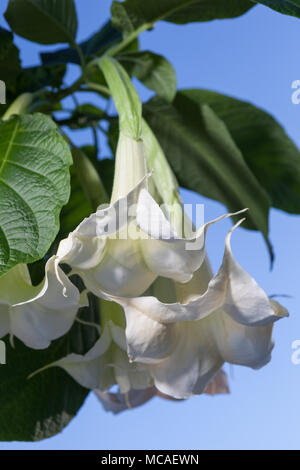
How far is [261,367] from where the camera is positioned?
53 centimetres

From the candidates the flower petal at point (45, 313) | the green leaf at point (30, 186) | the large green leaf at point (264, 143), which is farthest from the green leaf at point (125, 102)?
the large green leaf at point (264, 143)

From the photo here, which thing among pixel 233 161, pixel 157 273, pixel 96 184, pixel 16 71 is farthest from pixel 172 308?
pixel 16 71

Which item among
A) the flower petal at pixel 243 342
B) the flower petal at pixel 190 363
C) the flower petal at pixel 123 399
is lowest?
the flower petal at pixel 123 399

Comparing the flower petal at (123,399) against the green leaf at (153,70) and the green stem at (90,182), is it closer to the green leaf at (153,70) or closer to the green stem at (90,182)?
the green stem at (90,182)

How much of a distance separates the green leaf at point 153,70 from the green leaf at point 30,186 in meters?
0.21

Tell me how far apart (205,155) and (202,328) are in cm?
36

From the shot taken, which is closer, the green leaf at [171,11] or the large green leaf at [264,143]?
the green leaf at [171,11]

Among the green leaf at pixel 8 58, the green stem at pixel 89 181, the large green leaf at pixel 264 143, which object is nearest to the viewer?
the green stem at pixel 89 181

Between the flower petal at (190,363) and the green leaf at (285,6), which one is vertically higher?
the green leaf at (285,6)

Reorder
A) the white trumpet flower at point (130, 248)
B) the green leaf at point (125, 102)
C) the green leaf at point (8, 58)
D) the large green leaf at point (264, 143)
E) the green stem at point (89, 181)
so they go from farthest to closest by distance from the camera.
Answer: the large green leaf at point (264, 143)
the green leaf at point (8, 58)
the green stem at point (89, 181)
the green leaf at point (125, 102)
the white trumpet flower at point (130, 248)

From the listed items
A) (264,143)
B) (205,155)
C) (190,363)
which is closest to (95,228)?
(190,363)

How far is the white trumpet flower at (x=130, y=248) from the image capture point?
1.52 feet

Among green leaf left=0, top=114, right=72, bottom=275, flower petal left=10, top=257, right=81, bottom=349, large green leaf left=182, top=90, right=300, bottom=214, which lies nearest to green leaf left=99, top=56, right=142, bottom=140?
green leaf left=0, top=114, right=72, bottom=275

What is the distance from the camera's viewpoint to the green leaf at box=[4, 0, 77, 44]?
0.79m
